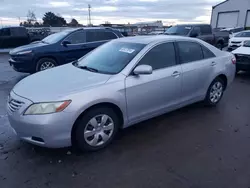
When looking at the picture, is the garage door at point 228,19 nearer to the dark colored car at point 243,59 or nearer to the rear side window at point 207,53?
the dark colored car at point 243,59

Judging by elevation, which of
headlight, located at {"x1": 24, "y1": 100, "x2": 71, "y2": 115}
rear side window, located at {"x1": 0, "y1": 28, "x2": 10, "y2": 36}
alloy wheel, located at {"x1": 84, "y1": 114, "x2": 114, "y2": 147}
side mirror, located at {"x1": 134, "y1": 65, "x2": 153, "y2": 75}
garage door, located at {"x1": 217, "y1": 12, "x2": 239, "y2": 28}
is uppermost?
garage door, located at {"x1": 217, "y1": 12, "x2": 239, "y2": 28}

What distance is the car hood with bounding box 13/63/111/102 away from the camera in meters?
2.98

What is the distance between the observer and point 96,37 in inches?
347

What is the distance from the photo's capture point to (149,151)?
336cm

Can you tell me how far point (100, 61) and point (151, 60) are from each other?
0.88m

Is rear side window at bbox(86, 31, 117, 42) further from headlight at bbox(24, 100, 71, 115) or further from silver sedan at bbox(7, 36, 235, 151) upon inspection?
headlight at bbox(24, 100, 71, 115)

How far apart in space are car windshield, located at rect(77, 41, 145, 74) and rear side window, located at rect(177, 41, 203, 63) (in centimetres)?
85

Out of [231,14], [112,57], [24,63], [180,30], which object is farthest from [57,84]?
[231,14]

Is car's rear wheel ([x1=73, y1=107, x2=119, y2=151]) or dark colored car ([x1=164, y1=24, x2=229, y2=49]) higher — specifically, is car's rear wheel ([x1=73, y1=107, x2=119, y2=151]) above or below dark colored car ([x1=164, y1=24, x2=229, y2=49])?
below

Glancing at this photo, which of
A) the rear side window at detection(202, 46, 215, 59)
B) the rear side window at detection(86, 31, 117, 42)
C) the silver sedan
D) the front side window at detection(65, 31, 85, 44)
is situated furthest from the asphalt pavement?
the rear side window at detection(86, 31, 117, 42)

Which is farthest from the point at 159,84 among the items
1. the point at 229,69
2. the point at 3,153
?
the point at 3,153

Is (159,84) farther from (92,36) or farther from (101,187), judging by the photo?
(92,36)

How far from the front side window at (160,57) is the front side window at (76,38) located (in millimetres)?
5031

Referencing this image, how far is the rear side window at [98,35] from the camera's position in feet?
28.4
